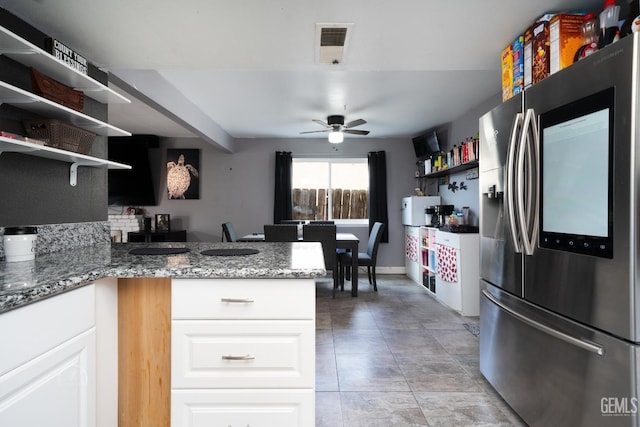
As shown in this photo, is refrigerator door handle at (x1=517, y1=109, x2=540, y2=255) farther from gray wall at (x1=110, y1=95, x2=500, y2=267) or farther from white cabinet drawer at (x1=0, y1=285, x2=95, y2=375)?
gray wall at (x1=110, y1=95, x2=500, y2=267)

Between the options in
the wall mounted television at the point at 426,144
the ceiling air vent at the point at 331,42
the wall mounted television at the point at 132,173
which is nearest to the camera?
the ceiling air vent at the point at 331,42

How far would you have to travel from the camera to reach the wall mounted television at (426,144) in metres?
5.07

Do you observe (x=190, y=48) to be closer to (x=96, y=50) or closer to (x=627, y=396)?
(x=96, y=50)

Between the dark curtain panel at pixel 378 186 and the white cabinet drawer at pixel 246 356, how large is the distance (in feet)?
15.6

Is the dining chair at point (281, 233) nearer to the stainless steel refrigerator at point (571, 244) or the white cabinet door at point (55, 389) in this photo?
the stainless steel refrigerator at point (571, 244)

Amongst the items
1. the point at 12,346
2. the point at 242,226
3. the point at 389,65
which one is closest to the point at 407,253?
the point at 242,226

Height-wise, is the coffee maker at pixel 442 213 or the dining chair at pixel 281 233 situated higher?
the coffee maker at pixel 442 213

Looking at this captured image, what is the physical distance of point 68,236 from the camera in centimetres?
178

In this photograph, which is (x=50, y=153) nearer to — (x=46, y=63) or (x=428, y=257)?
(x=46, y=63)

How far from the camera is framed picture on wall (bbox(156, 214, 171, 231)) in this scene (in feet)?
18.4

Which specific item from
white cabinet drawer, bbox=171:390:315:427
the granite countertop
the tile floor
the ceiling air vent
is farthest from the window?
white cabinet drawer, bbox=171:390:315:427

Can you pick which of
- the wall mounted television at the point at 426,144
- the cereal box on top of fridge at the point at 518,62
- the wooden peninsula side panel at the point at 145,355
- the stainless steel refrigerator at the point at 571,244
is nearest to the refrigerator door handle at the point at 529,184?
the stainless steel refrigerator at the point at 571,244

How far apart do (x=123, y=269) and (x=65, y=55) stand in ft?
3.75

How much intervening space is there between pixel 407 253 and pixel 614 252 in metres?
4.70
